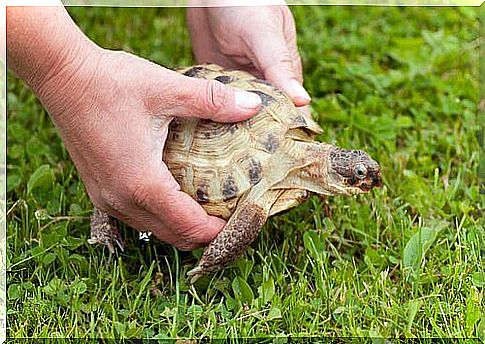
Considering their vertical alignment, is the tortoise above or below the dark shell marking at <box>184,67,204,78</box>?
below

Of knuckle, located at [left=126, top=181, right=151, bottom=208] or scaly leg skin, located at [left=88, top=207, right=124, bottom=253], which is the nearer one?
knuckle, located at [left=126, top=181, right=151, bottom=208]

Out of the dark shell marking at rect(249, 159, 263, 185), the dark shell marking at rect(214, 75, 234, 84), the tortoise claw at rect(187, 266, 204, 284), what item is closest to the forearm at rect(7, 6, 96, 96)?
the dark shell marking at rect(214, 75, 234, 84)

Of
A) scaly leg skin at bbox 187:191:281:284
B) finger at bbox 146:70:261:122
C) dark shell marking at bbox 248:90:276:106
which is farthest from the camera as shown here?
dark shell marking at bbox 248:90:276:106

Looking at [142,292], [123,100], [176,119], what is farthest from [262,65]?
[142,292]

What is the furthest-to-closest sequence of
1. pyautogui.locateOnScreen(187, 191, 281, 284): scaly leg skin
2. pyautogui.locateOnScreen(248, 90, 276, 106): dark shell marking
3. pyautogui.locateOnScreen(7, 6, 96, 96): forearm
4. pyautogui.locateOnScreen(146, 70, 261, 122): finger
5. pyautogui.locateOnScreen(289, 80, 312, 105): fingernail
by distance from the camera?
pyautogui.locateOnScreen(289, 80, 312, 105): fingernail, pyautogui.locateOnScreen(248, 90, 276, 106): dark shell marking, pyautogui.locateOnScreen(187, 191, 281, 284): scaly leg skin, pyautogui.locateOnScreen(146, 70, 261, 122): finger, pyautogui.locateOnScreen(7, 6, 96, 96): forearm

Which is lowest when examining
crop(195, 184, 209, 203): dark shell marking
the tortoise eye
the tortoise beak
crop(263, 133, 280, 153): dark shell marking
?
crop(195, 184, 209, 203): dark shell marking

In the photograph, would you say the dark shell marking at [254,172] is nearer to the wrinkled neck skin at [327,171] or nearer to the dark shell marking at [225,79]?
the wrinkled neck skin at [327,171]

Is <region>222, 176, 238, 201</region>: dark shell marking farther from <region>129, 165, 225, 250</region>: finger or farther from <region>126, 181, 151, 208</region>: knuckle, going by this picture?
<region>126, 181, 151, 208</region>: knuckle

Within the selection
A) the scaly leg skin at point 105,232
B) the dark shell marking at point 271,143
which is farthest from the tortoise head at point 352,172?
the scaly leg skin at point 105,232
